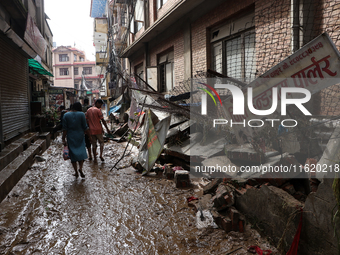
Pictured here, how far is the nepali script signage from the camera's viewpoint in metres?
2.87


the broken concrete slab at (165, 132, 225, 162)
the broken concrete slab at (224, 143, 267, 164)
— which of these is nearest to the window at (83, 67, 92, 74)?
the broken concrete slab at (165, 132, 225, 162)

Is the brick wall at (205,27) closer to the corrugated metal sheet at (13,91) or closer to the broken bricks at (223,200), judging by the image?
the broken bricks at (223,200)

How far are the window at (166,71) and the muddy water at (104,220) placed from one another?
6985 millimetres

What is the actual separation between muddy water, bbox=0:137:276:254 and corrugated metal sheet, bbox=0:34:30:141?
9.08ft

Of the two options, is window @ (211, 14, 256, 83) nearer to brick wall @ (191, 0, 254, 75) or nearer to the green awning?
brick wall @ (191, 0, 254, 75)

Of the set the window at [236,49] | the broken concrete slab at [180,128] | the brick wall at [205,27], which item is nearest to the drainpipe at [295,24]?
the window at [236,49]

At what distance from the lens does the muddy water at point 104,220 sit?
9.78ft

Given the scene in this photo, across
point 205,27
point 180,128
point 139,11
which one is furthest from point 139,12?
point 180,128

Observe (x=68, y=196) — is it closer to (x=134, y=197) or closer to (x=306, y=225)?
(x=134, y=197)

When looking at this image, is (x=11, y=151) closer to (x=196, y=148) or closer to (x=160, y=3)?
(x=196, y=148)

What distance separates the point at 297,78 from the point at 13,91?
8.77m

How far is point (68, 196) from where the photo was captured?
15.4 ft

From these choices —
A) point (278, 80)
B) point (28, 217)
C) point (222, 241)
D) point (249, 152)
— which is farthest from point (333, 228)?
point (28, 217)

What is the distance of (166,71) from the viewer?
1227 cm
